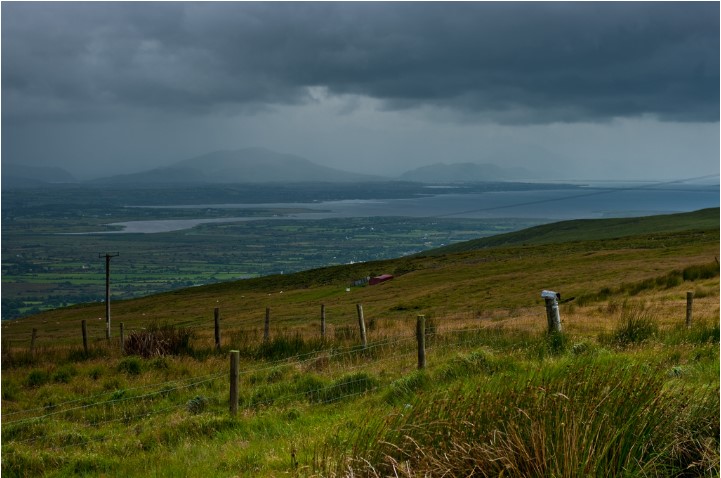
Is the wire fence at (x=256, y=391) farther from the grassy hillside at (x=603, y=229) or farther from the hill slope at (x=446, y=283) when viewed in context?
the grassy hillside at (x=603, y=229)

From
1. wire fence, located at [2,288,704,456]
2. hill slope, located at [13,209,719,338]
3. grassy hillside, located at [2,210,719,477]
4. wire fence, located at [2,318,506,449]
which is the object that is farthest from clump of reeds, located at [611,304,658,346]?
Answer: hill slope, located at [13,209,719,338]

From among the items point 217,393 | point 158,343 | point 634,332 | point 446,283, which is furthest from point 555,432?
point 446,283

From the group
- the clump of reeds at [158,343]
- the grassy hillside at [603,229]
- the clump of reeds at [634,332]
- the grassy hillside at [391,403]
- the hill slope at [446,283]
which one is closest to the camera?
the grassy hillside at [391,403]

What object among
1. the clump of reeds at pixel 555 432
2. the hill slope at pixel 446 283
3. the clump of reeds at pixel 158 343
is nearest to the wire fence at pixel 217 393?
the clump of reeds at pixel 158 343

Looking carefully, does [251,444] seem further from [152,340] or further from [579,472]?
[152,340]

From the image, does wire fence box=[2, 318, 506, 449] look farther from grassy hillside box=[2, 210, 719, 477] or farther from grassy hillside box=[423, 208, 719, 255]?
grassy hillside box=[423, 208, 719, 255]

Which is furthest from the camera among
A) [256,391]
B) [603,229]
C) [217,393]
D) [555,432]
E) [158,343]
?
[603,229]

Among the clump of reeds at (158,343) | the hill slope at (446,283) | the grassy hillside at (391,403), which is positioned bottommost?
the hill slope at (446,283)

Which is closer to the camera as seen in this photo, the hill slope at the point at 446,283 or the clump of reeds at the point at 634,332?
the clump of reeds at the point at 634,332

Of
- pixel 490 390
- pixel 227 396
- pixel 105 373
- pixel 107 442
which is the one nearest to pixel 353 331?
pixel 105 373

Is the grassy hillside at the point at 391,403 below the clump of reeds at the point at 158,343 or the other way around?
the other way around

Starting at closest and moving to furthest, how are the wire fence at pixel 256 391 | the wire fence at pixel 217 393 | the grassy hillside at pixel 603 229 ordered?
the wire fence at pixel 217 393 → the wire fence at pixel 256 391 → the grassy hillside at pixel 603 229

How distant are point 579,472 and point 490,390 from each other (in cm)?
149

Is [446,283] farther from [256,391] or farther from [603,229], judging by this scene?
[603,229]
